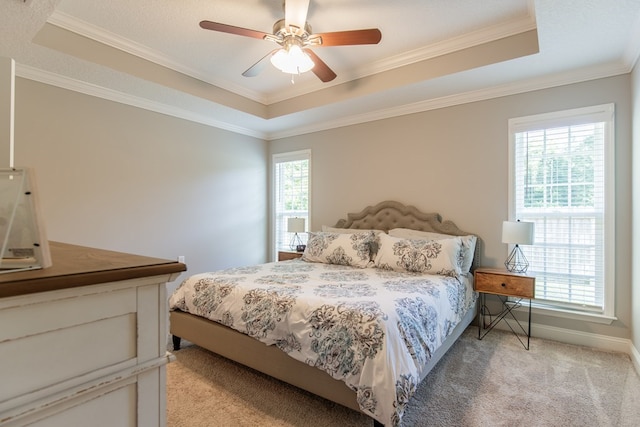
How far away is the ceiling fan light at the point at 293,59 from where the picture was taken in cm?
249

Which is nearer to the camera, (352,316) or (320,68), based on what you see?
(352,316)

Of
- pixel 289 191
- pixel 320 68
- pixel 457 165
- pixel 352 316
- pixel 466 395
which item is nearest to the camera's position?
pixel 352 316

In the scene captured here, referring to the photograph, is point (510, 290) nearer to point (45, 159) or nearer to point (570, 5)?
point (570, 5)

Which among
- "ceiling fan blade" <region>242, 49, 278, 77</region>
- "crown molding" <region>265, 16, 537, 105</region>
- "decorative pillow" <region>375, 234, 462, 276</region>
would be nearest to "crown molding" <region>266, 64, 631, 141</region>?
"crown molding" <region>265, 16, 537, 105</region>

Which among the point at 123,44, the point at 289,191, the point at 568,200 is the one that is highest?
the point at 123,44

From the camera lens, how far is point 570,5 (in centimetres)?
205

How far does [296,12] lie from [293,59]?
38 centimetres

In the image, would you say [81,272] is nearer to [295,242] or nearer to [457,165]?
[457,165]

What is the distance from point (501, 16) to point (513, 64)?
0.45 m

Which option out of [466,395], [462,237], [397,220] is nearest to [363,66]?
[397,220]

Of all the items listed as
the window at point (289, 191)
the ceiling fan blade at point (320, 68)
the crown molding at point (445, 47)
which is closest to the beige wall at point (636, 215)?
the crown molding at point (445, 47)

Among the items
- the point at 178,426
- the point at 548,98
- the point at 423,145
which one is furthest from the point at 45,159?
the point at 548,98

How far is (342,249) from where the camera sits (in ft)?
11.4

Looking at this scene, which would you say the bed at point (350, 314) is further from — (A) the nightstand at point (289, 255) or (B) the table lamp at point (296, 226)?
(B) the table lamp at point (296, 226)
